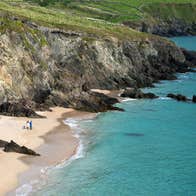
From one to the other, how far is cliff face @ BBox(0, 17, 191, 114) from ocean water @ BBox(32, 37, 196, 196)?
33.5 feet

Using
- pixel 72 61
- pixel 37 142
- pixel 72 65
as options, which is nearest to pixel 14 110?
pixel 37 142

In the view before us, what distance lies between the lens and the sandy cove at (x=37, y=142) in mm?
52525

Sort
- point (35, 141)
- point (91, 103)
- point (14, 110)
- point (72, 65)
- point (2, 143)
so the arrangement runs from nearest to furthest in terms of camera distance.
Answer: point (2, 143) < point (35, 141) < point (14, 110) < point (91, 103) < point (72, 65)

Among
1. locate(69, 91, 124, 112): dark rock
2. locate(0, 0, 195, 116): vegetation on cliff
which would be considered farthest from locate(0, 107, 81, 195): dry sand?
locate(0, 0, 195, 116): vegetation on cliff

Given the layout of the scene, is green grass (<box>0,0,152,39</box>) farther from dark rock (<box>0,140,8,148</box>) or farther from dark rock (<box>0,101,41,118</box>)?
dark rock (<box>0,140,8,148</box>)

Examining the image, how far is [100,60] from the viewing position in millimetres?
106250

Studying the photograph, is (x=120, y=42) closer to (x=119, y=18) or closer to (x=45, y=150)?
(x=45, y=150)

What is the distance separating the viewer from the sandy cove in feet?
172

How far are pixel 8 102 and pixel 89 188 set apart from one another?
110ft

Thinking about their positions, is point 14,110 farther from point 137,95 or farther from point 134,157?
point 137,95

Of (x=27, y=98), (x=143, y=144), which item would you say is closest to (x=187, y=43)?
(x=27, y=98)

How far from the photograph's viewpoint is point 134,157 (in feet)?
193

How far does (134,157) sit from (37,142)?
13897 millimetres

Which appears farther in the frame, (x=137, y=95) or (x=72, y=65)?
(x=72, y=65)
